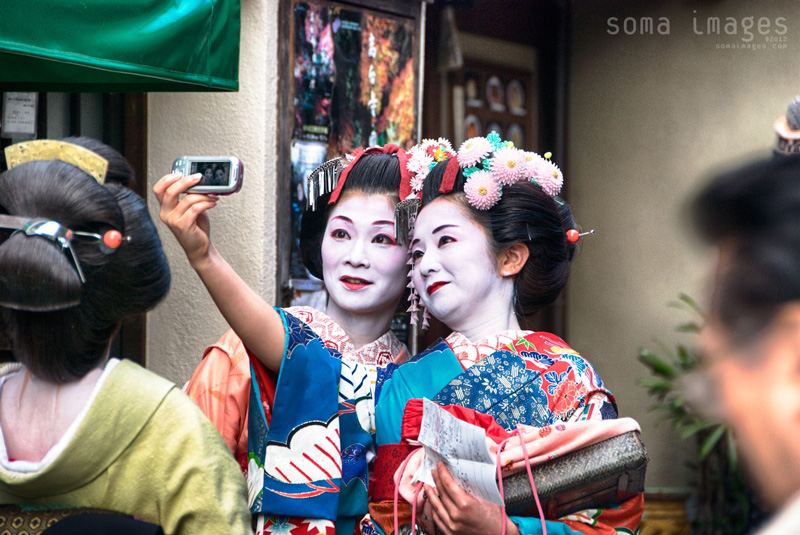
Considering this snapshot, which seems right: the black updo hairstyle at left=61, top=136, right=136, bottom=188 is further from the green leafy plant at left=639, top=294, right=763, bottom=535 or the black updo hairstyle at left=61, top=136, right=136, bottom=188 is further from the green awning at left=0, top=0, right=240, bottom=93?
the green leafy plant at left=639, top=294, right=763, bottom=535

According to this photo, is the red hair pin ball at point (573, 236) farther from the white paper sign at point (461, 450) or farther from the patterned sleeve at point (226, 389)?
the patterned sleeve at point (226, 389)

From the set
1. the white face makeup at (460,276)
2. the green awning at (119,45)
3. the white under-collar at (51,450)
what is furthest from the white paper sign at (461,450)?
the green awning at (119,45)

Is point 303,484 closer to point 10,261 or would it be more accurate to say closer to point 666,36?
point 10,261

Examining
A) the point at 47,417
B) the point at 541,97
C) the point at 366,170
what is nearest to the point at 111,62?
the point at 366,170

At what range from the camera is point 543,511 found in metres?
2.07

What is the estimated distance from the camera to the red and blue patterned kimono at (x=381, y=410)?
216 centimetres

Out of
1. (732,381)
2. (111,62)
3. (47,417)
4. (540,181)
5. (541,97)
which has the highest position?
(541,97)

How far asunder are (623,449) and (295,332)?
0.90m

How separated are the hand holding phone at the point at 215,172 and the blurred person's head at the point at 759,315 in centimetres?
124

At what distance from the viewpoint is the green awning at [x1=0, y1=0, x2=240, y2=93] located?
2.33 m

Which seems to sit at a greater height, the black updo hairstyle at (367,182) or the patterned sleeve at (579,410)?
the black updo hairstyle at (367,182)

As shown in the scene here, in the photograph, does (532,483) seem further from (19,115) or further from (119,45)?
(19,115)

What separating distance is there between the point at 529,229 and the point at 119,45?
55.6 inches

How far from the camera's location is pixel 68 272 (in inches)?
62.9
